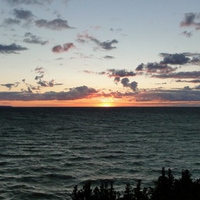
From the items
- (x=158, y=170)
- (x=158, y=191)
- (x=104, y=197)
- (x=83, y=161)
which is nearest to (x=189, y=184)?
(x=158, y=191)

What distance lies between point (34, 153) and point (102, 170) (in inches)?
706

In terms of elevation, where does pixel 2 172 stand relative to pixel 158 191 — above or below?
below

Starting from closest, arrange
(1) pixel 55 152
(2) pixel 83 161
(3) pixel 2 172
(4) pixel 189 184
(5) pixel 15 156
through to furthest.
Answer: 1. (4) pixel 189 184
2. (3) pixel 2 172
3. (2) pixel 83 161
4. (5) pixel 15 156
5. (1) pixel 55 152

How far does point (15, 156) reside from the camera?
51.9 meters

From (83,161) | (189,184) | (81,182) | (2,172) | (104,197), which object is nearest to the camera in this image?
(104,197)

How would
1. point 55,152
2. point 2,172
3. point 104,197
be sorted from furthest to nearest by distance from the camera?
point 55,152
point 2,172
point 104,197

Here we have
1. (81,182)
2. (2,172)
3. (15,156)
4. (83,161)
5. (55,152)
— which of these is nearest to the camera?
(81,182)

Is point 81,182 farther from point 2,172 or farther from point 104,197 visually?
point 104,197

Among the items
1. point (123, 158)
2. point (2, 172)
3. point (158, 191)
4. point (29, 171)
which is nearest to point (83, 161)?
point (123, 158)

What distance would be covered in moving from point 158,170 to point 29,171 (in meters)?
17.0

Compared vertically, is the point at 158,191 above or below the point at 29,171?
above

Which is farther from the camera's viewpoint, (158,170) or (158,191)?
(158,170)

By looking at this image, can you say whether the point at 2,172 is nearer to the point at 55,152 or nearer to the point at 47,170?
the point at 47,170

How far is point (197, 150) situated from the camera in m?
58.1
